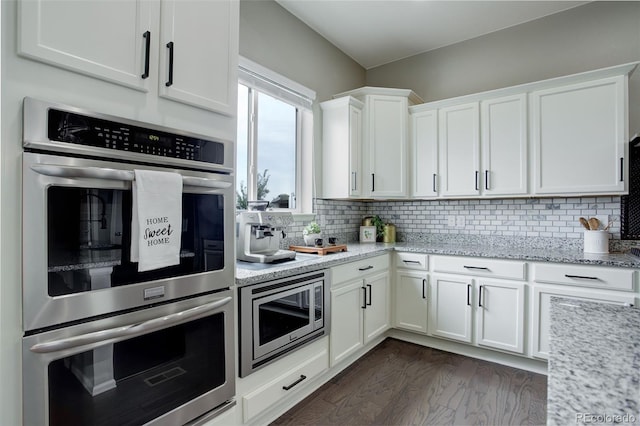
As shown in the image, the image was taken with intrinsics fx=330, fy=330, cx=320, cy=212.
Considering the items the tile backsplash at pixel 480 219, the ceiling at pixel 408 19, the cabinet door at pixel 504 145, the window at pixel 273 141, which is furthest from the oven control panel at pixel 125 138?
the cabinet door at pixel 504 145

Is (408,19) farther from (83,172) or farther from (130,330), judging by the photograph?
(130,330)

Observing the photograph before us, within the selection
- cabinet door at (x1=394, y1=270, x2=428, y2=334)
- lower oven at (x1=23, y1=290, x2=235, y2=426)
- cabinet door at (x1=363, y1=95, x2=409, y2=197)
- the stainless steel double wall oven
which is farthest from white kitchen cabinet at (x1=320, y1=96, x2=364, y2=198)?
lower oven at (x1=23, y1=290, x2=235, y2=426)

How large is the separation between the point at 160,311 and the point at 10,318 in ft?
1.44

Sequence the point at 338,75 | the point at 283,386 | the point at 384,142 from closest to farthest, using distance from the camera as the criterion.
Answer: the point at 283,386, the point at 384,142, the point at 338,75

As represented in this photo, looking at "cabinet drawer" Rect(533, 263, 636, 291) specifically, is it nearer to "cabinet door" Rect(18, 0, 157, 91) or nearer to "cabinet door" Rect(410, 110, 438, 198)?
"cabinet door" Rect(410, 110, 438, 198)

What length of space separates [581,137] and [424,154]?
4.14 feet

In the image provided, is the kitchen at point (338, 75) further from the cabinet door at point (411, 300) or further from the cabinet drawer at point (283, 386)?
the cabinet drawer at point (283, 386)

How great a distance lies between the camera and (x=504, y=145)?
9.66ft

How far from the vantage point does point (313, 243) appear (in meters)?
2.84

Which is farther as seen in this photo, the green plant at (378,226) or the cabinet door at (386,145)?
the green plant at (378,226)

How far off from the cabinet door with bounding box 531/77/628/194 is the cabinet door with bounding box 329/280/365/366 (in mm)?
1798

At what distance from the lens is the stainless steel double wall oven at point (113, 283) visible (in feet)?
3.31

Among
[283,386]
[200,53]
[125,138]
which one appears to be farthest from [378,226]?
[125,138]

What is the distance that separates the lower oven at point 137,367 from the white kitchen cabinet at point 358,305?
3.24 feet
